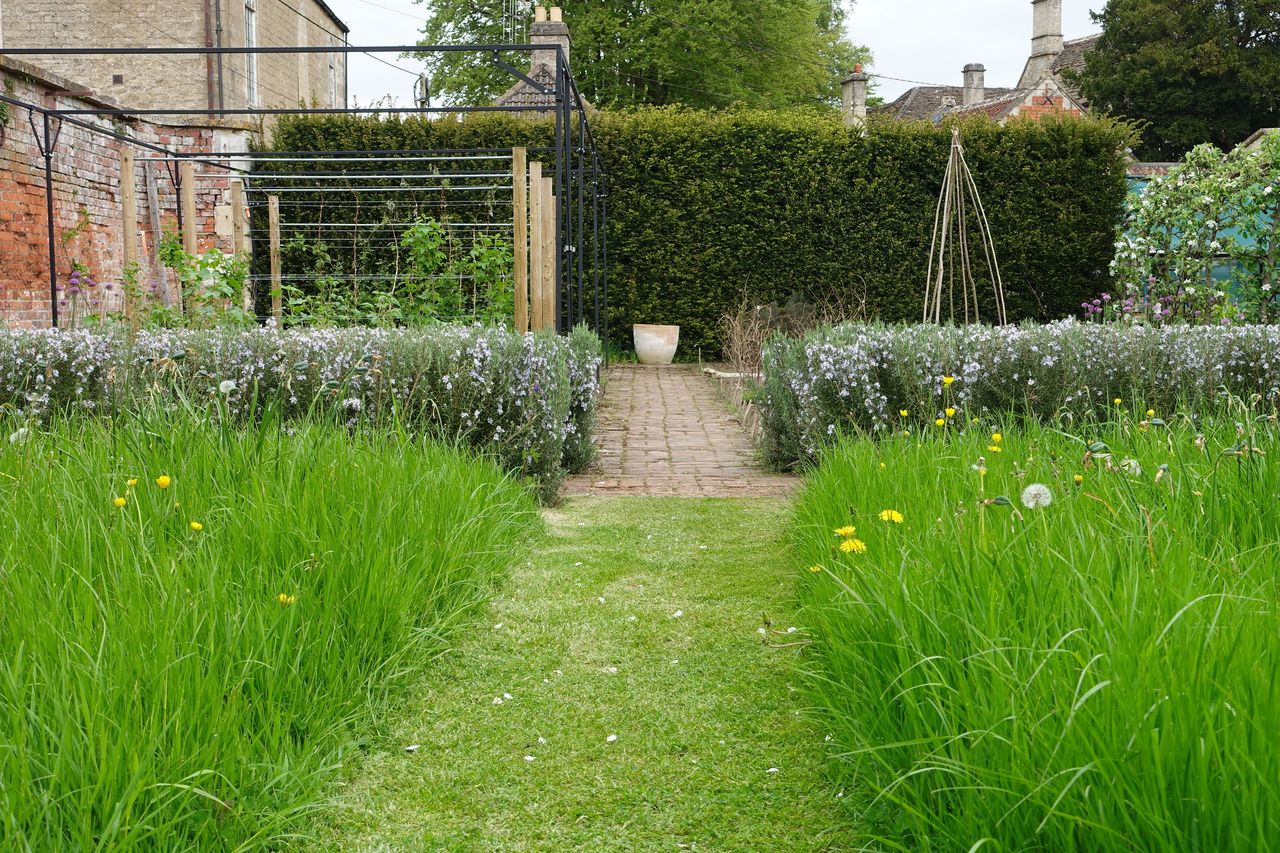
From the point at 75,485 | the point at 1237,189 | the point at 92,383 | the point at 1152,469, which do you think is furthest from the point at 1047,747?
the point at 1237,189

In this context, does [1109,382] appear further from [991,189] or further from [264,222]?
[264,222]

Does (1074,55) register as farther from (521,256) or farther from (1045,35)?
(521,256)

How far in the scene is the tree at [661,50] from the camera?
25625 mm

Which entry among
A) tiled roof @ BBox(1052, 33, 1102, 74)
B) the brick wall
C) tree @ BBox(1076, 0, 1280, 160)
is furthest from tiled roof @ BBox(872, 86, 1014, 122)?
the brick wall

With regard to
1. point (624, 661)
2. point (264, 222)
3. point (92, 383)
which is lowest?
point (624, 661)

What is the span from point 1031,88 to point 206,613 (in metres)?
28.2

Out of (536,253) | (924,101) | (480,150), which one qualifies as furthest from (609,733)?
(924,101)

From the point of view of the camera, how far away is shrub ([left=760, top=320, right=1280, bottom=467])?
5414 millimetres

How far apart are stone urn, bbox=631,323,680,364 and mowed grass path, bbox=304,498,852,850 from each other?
983 cm

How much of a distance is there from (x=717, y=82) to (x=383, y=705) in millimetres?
25958

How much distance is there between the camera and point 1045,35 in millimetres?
29781

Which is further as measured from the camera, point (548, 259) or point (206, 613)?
point (548, 259)

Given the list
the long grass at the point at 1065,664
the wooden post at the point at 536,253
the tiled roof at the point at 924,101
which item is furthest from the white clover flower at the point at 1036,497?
the tiled roof at the point at 924,101

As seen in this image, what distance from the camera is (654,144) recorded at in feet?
44.9
